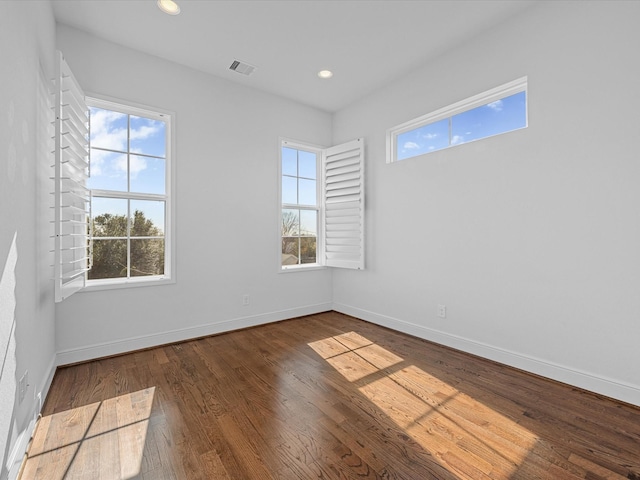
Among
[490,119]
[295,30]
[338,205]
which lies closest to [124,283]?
[338,205]

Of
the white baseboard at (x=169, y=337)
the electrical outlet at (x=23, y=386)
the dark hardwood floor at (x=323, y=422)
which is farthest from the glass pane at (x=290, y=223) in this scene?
the electrical outlet at (x=23, y=386)

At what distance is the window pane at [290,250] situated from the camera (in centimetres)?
419

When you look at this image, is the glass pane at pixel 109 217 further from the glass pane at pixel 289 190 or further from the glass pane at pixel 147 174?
the glass pane at pixel 289 190

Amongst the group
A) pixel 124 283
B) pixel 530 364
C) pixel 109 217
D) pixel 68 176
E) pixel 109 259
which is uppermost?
pixel 68 176

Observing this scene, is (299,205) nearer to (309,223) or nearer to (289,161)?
(309,223)

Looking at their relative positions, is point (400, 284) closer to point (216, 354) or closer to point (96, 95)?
point (216, 354)

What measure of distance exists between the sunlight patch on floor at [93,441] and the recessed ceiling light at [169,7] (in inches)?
114

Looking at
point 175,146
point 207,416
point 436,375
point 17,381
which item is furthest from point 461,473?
point 175,146

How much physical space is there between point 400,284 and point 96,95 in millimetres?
3494

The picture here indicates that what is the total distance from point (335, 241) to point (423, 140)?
166 centimetres

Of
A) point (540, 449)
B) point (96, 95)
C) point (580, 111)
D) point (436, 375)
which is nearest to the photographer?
point (540, 449)

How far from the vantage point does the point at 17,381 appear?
152cm

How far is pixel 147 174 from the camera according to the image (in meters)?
3.17

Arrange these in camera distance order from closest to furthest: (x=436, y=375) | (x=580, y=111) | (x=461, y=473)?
1. (x=461, y=473)
2. (x=580, y=111)
3. (x=436, y=375)
